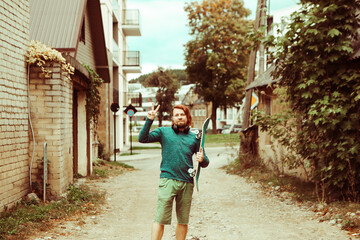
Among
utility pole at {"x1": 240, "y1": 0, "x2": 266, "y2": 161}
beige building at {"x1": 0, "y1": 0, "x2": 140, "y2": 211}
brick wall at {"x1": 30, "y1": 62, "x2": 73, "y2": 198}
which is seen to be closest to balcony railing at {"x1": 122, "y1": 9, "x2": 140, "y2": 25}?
utility pole at {"x1": 240, "y1": 0, "x2": 266, "y2": 161}

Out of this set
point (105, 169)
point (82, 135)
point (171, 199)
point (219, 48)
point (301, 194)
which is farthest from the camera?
point (219, 48)

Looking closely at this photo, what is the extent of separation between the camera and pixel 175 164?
4824 millimetres

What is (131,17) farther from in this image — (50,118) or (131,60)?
(50,118)

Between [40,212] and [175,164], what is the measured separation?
3425 millimetres

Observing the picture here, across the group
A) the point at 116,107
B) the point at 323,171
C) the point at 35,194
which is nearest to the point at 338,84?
the point at 323,171

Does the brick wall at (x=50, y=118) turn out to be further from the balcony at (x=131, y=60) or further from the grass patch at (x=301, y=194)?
the balcony at (x=131, y=60)

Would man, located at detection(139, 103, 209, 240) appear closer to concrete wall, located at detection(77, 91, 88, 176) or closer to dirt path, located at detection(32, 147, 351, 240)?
dirt path, located at detection(32, 147, 351, 240)

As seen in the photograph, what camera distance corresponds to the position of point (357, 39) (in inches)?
325

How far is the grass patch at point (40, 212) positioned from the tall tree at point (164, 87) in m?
45.0

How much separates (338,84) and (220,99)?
37474 mm

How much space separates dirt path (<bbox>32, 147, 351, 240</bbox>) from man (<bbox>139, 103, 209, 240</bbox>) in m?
1.61

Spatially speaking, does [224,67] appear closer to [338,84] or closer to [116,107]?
[116,107]

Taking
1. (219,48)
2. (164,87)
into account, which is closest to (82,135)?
(219,48)

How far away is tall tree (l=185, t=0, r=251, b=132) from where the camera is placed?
41562mm
